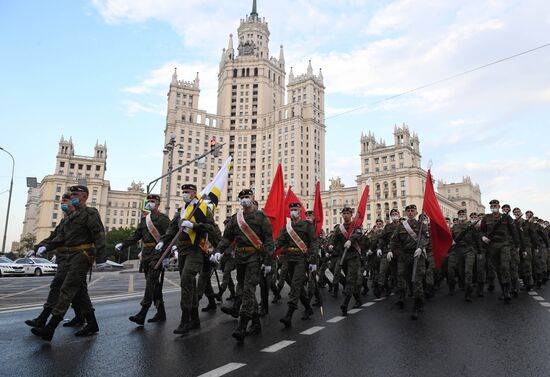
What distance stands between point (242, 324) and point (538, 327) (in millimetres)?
4797

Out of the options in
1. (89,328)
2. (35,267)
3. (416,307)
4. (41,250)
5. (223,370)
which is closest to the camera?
(223,370)

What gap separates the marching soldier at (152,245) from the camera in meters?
6.82

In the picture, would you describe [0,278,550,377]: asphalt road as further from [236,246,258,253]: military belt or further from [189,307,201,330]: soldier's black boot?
[236,246,258,253]: military belt

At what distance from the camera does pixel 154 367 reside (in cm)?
416

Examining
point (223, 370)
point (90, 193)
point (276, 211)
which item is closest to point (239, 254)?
point (223, 370)

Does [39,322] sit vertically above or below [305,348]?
above

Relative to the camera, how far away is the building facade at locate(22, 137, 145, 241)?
115938mm

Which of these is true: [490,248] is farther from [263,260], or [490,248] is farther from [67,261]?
[67,261]

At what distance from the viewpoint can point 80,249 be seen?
5.99 metres

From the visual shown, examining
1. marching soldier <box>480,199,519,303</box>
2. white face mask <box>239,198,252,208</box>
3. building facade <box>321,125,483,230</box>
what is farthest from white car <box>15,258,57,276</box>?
building facade <box>321,125,483,230</box>

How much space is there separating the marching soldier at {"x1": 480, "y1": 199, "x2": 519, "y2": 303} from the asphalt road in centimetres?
239

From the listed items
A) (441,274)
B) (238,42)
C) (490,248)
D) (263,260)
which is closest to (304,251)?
(263,260)

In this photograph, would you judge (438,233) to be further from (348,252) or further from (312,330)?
(312,330)

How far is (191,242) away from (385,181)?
105199mm
